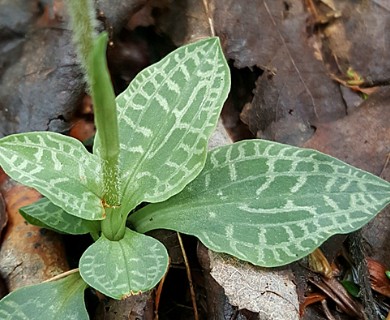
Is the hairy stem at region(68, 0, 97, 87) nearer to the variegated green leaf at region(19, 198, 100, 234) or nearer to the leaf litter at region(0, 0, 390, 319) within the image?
the variegated green leaf at region(19, 198, 100, 234)

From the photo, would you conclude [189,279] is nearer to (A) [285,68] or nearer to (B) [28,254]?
(B) [28,254]

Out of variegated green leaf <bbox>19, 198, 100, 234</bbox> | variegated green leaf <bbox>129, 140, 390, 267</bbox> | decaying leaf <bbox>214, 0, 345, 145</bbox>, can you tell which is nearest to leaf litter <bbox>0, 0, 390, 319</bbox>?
decaying leaf <bbox>214, 0, 345, 145</bbox>

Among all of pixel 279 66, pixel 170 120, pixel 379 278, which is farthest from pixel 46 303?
pixel 279 66

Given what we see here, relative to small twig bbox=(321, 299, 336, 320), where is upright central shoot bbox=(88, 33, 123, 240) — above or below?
above

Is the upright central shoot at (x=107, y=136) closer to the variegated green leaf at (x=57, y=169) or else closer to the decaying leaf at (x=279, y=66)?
the variegated green leaf at (x=57, y=169)

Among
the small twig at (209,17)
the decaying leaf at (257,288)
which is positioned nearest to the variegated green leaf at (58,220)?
the decaying leaf at (257,288)

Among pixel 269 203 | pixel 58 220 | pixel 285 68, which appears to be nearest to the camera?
pixel 269 203

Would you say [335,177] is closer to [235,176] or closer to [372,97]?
[235,176]

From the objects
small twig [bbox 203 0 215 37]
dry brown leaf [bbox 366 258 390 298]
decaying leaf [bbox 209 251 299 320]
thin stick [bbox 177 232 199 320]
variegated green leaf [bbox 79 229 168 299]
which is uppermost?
small twig [bbox 203 0 215 37]
